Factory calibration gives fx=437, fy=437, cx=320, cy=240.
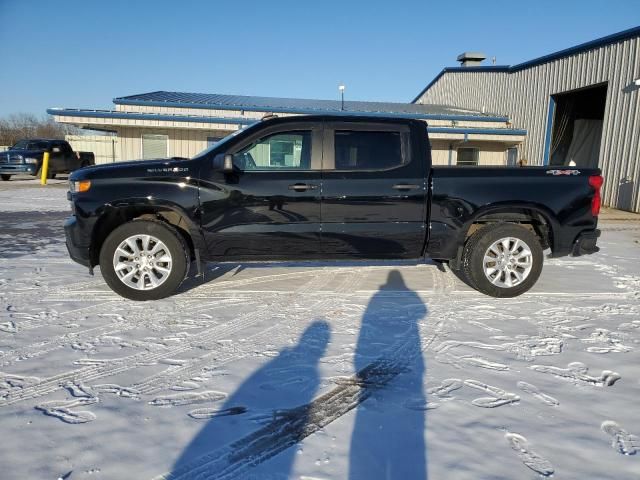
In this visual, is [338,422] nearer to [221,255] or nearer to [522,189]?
[221,255]

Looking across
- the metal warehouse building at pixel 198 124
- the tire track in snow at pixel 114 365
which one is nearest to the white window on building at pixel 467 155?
the metal warehouse building at pixel 198 124

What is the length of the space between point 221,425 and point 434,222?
10.4 ft

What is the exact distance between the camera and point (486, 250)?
486 centimetres

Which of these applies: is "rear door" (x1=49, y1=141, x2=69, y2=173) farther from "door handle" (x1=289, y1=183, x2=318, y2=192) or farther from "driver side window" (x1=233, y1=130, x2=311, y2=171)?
"door handle" (x1=289, y1=183, x2=318, y2=192)

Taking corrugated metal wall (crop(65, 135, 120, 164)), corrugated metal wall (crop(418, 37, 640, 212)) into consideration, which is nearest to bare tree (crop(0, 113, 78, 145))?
corrugated metal wall (crop(65, 135, 120, 164))

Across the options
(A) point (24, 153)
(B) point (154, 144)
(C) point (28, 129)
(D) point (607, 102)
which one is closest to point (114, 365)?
(B) point (154, 144)

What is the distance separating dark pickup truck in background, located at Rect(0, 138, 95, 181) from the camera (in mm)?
20625

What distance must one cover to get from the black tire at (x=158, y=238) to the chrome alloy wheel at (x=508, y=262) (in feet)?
11.0

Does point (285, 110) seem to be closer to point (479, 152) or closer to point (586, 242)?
point (479, 152)

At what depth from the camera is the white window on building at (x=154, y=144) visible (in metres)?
18.0

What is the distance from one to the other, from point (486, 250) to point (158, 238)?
11.6 ft

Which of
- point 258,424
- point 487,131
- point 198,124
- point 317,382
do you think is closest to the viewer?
point 258,424

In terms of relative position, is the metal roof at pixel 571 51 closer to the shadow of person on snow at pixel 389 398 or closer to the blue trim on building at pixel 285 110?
the blue trim on building at pixel 285 110

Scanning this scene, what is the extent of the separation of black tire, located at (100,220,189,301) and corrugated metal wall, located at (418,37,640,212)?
14.3 meters
